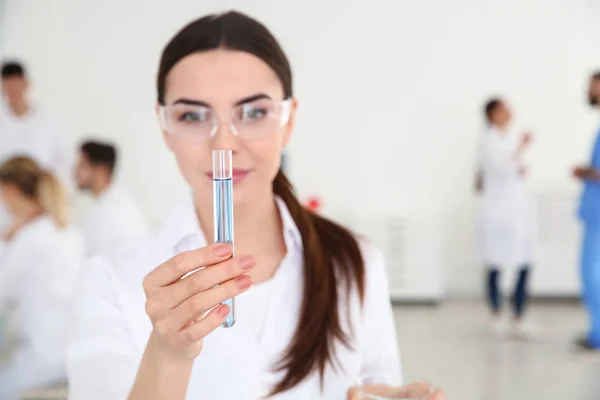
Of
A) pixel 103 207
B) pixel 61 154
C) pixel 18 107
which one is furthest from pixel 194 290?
pixel 61 154

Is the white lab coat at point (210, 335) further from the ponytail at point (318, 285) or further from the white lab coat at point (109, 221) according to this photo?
the white lab coat at point (109, 221)

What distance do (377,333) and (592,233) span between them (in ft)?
6.00

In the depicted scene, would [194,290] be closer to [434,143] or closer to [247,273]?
[247,273]

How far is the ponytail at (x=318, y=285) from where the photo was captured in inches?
24.4

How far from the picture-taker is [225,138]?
0.53 metres

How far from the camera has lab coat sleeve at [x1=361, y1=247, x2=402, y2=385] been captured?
67 cm

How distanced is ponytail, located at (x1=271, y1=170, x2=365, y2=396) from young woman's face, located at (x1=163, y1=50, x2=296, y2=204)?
0.12 m

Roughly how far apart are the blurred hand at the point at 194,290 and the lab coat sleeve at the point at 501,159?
2.31 metres

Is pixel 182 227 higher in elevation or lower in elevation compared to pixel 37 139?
lower

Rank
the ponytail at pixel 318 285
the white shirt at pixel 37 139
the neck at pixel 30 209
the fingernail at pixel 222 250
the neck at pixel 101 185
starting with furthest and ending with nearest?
the white shirt at pixel 37 139
the neck at pixel 101 185
the neck at pixel 30 209
the ponytail at pixel 318 285
the fingernail at pixel 222 250

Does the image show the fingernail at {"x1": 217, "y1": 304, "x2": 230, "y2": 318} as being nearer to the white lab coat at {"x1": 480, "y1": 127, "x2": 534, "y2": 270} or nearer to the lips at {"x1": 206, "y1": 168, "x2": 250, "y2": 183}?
the lips at {"x1": 206, "y1": 168, "x2": 250, "y2": 183}

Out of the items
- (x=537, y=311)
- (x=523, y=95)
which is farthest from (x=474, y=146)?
(x=537, y=311)

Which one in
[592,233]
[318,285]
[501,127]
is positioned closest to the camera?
[318,285]

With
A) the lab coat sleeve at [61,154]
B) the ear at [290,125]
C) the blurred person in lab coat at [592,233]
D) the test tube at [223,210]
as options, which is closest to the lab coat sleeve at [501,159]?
the blurred person in lab coat at [592,233]
